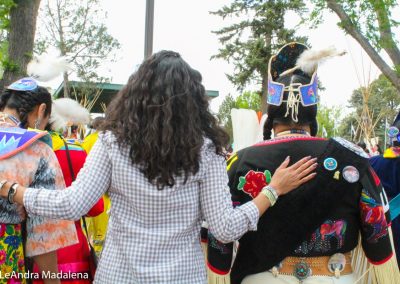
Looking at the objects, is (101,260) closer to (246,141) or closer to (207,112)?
(207,112)

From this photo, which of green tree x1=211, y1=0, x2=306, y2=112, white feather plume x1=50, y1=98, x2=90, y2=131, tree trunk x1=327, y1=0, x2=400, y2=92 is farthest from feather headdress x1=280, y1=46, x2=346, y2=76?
green tree x1=211, y1=0, x2=306, y2=112

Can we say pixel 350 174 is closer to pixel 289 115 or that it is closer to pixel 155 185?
pixel 289 115

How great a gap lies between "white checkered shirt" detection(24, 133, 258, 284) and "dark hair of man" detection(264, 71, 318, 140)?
58 cm

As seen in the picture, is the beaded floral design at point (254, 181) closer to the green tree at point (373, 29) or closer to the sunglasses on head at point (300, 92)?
the sunglasses on head at point (300, 92)

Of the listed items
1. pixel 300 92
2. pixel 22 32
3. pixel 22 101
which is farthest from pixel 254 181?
pixel 22 32

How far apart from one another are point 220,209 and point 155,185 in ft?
0.88

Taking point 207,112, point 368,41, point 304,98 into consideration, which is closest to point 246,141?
point 304,98

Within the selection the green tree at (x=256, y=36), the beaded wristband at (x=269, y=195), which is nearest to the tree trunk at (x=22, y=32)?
the beaded wristband at (x=269, y=195)

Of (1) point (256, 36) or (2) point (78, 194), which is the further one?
(1) point (256, 36)

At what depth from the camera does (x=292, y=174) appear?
204cm

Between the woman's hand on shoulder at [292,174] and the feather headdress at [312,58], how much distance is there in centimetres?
48

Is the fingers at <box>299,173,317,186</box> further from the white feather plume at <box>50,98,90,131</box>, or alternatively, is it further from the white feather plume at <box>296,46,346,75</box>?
the white feather plume at <box>50,98,90,131</box>

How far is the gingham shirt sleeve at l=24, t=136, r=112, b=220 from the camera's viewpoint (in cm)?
178

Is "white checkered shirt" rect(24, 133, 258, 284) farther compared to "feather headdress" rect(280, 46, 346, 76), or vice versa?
"feather headdress" rect(280, 46, 346, 76)
